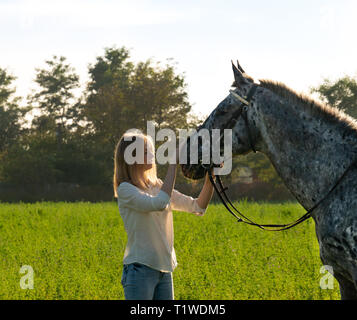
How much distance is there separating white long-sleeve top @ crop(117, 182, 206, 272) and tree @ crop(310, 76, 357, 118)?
43.5m

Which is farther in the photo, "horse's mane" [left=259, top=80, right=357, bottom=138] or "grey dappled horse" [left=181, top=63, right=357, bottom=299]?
"horse's mane" [left=259, top=80, right=357, bottom=138]

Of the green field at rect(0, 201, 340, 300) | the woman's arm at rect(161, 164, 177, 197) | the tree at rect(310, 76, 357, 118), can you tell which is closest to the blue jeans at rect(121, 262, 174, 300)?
the woman's arm at rect(161, 164, 177, 197)

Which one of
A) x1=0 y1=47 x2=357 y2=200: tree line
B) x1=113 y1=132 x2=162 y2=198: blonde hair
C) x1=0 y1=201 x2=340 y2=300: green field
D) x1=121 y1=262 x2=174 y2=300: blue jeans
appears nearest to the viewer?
x1=121 y1=262 x2=174 y2=300: blue jeans

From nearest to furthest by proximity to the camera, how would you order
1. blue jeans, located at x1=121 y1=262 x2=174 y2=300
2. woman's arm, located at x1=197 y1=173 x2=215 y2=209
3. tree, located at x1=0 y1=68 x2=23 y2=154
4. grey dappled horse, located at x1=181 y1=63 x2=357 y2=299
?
grey dappled horse, located at x1=181 y1=63 x2=357 y2=299 < blue jeans, located at x1=121 y1=262 x2=174 y2=300 < woman's arm, located at x1=197 y1=173 x2=215 y2=209 < tree, located at x1=0 y1=68 x2=23 y2=154

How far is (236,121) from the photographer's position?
3.89 m

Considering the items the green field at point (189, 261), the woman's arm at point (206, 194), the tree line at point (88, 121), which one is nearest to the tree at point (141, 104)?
the tree line at point (88, 121)

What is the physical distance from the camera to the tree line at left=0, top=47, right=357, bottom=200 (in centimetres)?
4066

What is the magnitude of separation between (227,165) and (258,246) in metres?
6.73

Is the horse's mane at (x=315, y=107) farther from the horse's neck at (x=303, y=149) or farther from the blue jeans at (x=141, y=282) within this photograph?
the blue jeans at (x=141, y=282)

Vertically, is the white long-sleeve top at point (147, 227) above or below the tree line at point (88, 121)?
below

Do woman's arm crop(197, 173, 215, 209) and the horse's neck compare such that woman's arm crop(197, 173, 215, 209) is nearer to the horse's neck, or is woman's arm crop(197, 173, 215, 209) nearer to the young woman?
the young woman

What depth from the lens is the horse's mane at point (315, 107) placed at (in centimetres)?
362

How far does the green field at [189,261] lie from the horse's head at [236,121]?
9.82 ft
